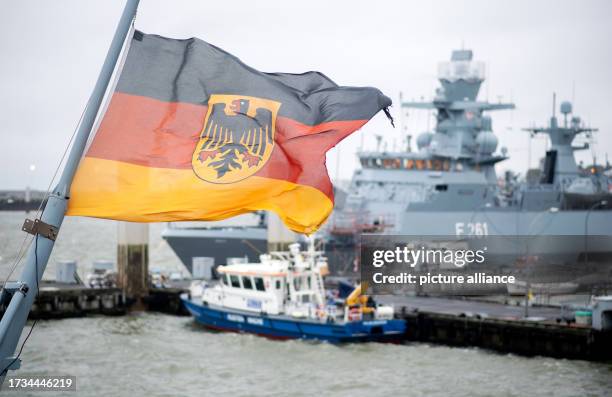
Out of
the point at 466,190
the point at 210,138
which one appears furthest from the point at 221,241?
the point at 210,138

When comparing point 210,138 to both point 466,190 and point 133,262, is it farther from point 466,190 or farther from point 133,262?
point 466,190

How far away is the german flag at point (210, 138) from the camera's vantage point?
7.54 m

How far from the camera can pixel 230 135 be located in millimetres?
7895

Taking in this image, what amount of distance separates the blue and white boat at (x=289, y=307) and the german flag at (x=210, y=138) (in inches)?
1022

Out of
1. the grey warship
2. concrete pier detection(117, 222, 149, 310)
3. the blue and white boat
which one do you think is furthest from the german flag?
the grey warship

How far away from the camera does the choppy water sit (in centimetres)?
2473

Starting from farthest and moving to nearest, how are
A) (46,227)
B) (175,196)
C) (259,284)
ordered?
1. (259,284)
2. (175,196)
3. (46,227)

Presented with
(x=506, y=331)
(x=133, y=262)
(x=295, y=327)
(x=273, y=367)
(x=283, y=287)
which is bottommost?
(x=273, y=367)

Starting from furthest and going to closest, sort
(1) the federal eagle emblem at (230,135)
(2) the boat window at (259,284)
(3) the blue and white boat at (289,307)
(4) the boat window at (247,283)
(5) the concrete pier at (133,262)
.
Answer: (5) the concrete pier at (133,262) → (4) the boat window at (247,283) → (2) the boat window at (259,284) → (3) the blue and white boat at (289,307) → (1) the federal eagle emblem at (230,135)

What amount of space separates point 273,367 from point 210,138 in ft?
70.5

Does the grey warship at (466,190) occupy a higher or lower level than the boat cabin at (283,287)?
higher

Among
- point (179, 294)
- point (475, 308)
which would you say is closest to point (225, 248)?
point (179, 294)

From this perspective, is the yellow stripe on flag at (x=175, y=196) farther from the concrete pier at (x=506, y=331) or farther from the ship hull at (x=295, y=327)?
the ship hull at (x=295, y=327)

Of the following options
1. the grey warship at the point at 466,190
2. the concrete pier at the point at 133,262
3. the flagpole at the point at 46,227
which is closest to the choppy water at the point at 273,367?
the concrete pier at the point at 133,262
